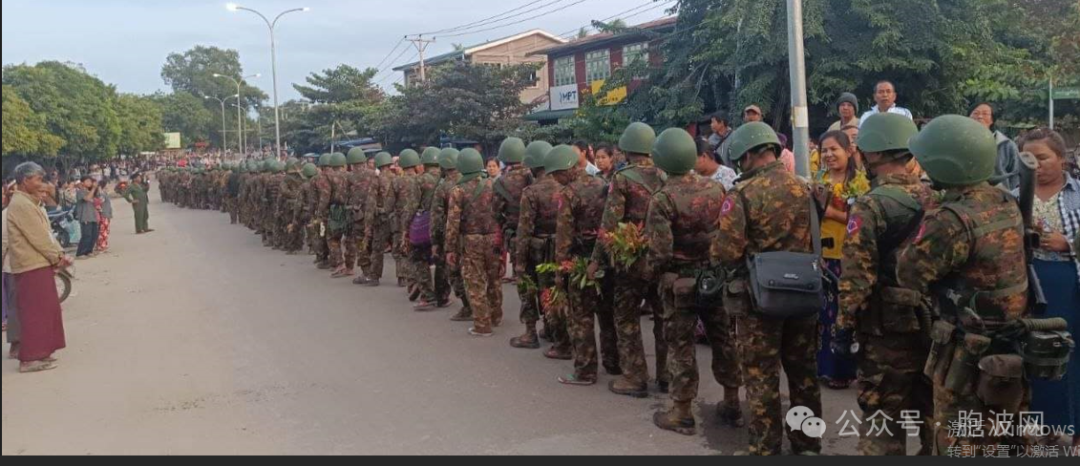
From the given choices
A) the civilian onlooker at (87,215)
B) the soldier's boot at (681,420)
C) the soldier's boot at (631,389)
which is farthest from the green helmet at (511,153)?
the civilian onlooker at (87,215)

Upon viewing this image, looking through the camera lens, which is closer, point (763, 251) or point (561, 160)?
point (763, 251)

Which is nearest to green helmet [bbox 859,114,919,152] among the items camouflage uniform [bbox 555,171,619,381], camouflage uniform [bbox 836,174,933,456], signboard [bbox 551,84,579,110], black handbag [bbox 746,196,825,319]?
camouflage uniform [bbox 836,174,933,456]

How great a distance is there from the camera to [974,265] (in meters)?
3.59

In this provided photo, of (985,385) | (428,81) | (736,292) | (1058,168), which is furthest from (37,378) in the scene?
(428,81)

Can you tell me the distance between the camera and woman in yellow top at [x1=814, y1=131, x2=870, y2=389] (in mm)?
5199

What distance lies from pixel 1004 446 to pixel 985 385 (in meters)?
0.45

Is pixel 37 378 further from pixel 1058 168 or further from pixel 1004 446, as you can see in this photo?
pixel 1058 168

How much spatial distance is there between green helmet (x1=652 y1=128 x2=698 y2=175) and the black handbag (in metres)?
1.13

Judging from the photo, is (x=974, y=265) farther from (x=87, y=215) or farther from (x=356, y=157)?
(x=87, y=215)

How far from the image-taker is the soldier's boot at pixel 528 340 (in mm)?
7656

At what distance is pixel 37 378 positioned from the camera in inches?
283

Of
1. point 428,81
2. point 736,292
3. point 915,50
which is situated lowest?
point 736,292

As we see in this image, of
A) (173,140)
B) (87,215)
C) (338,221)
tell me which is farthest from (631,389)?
(173,140)

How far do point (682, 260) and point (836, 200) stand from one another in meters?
1.05
